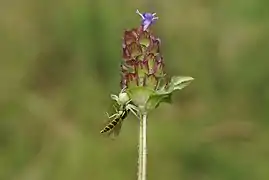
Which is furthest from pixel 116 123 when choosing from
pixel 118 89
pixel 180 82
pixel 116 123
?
pixel 118 89

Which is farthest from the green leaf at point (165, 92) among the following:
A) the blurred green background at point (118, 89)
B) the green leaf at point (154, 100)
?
the blurred green background at point (118, 89)

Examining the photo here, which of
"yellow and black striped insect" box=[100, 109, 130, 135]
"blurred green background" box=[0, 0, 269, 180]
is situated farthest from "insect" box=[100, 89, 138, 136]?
"blurred green background" box=[0, 0, 269, 180]

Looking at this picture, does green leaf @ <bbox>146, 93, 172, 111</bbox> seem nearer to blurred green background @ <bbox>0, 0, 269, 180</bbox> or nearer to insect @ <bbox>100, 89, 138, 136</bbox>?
insect @ <bbox>100, 89, 138, 136</bbox>

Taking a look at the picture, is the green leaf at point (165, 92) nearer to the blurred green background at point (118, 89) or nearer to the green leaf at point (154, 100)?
the green leaf at point (154, 100)

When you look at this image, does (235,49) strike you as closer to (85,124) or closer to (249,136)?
(249,136)

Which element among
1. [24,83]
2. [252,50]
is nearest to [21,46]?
[24,83]

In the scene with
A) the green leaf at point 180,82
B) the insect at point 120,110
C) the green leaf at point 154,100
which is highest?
the green leaf at point 180,82
